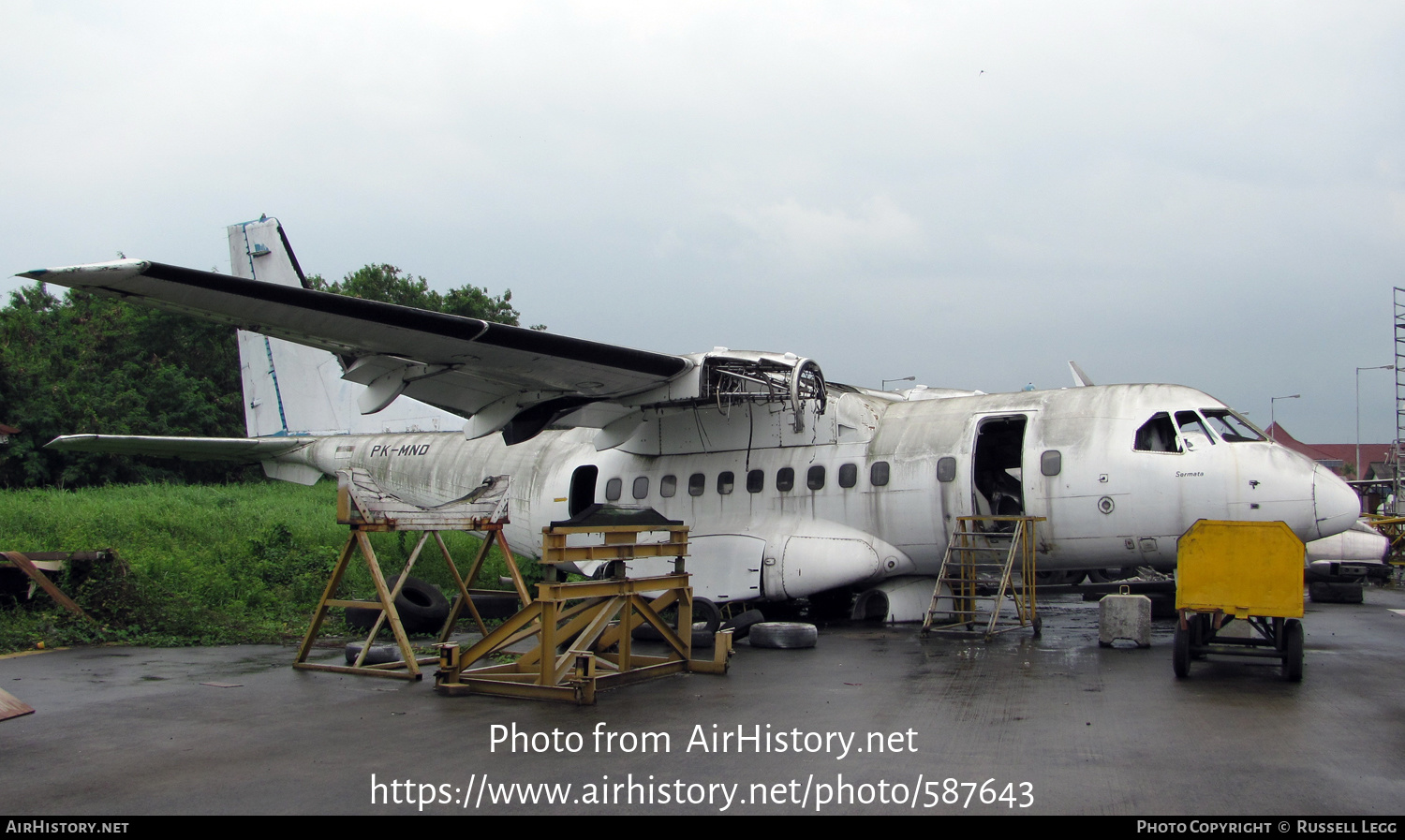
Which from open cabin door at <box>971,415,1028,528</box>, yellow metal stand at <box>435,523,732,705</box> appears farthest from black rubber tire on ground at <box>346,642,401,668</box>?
open cabin door at <box>971,415,1028,528</box>

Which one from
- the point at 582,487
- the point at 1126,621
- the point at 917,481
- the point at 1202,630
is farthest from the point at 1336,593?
the point at 582,487

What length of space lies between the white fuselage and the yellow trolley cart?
2.84 m

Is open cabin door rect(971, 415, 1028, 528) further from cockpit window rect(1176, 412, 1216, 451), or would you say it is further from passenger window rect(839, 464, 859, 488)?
cockpit window rect(1176, 412, 1216, 451)

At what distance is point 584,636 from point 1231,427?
8.81 m

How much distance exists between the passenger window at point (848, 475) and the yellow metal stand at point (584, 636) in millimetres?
4232

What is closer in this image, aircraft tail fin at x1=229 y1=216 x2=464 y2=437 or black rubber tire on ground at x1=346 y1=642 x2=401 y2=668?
black rubber tire on ground at x1=346 y1=642 x2=401 y2=668

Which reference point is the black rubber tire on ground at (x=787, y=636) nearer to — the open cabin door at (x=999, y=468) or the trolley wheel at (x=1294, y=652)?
the open cabin door at (x=999, y=468)

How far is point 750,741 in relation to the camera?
6.96m

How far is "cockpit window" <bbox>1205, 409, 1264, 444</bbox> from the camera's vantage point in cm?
1253

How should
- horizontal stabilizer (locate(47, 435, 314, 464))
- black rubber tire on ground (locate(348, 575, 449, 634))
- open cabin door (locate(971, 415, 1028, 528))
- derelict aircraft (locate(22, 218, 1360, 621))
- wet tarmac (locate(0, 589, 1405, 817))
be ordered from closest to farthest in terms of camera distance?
1. wet tarmac (locate(0, 589, 1405, 817))
2. derelict aircraft (locate(22, 218, 1360, 621))
3. black rubber tire on ground (locate(348, 575, 449, 634))
4. open cabin door (locate(971, 415, 1028, 528))
5. horizontal stabilizer (locate(47, 435, 314, 464))

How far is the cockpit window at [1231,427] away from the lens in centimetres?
1253

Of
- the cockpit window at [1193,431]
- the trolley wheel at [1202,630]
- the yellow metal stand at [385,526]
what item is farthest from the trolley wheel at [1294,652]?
the yellow metal stand at [385,526]

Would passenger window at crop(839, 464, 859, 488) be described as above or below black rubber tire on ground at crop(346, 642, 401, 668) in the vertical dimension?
above

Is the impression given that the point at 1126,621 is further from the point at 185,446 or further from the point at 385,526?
the point at 185,446
